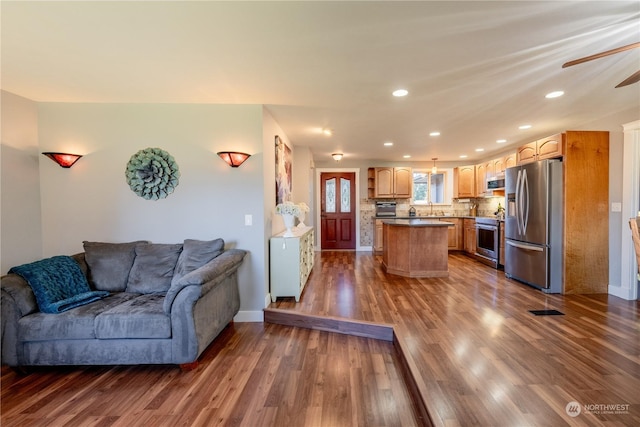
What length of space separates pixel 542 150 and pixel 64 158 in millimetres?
5991

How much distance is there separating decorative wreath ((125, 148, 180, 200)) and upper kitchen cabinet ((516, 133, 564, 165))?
486cm

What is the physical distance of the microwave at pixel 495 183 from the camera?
549 cm

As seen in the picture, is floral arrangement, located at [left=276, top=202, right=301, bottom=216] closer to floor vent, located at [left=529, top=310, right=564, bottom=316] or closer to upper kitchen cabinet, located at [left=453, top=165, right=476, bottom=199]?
floor vent, located at [left=529, top=310, right=564, bottom=316]

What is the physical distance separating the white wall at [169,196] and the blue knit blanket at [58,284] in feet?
1.86

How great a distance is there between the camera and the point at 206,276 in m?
2.22

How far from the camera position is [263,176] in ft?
10.1

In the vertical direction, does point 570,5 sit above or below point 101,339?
above

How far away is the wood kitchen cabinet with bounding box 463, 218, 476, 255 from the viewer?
20.2 ft

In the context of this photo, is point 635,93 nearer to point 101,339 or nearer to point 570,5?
point 570,5

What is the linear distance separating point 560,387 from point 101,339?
333cm

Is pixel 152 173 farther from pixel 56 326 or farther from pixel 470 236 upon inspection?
pixel 470 236

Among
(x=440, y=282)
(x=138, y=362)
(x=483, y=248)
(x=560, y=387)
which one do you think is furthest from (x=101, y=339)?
(x=483, y=248)

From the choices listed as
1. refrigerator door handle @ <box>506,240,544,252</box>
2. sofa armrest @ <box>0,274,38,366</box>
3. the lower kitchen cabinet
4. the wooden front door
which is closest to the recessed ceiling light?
refrigerator door handle @ <box>506,240,544,252</box>
